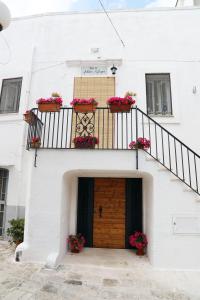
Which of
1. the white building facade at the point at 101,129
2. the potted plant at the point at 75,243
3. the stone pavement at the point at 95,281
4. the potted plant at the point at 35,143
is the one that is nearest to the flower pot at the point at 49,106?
the white building facade at the point at 101,129

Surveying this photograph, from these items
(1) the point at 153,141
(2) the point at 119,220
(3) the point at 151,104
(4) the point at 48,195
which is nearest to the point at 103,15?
(3) the point at 151,104

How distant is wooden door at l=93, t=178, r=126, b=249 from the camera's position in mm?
6352

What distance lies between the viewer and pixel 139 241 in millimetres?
5762

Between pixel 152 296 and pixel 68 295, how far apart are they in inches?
55.0

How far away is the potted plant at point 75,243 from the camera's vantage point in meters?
5.74

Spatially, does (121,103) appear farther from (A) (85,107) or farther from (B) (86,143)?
(B) (86,143)

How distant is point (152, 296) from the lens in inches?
145

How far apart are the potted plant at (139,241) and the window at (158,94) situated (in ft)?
11.8

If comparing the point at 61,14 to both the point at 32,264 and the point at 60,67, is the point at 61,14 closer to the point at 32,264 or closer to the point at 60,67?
the point at 60,67

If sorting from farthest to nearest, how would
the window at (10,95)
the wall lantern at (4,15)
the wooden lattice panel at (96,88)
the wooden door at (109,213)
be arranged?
the window at (10,95) < the wooden lattice panel at (96,88) < the wooden door at (109,213) < the wall lantern at (4,15)

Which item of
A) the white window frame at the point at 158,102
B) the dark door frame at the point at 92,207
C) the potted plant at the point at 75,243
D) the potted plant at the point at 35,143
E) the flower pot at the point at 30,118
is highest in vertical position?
the white window frame at the point at 158,102

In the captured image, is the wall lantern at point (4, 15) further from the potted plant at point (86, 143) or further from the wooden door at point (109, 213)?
the wooden door at point (109, 213)

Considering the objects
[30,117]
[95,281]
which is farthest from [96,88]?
[95,281]

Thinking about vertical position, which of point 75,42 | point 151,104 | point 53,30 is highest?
point 53,30
